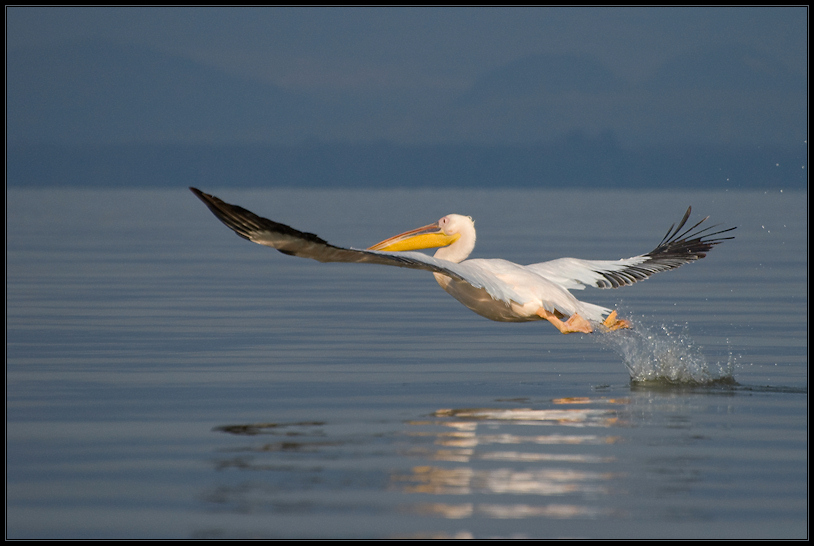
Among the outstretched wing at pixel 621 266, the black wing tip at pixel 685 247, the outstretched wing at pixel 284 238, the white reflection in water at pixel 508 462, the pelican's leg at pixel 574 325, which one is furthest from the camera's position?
the black wing tip at pixel 685 247

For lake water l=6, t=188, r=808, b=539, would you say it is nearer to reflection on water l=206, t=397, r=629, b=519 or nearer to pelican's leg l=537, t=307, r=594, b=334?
reflection on water l=206, t=397, r=629, b=519

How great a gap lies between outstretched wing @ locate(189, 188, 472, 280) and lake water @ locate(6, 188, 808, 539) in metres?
1.10

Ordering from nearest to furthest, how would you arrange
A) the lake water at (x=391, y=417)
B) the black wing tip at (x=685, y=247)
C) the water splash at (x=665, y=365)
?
the lake water at (x=391, y=417) < the water splash at (x=665, y=365) < the black wing tip at (x=685, y=247)

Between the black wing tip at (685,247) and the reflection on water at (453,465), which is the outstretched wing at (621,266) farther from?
the reflection on water at (453,465)

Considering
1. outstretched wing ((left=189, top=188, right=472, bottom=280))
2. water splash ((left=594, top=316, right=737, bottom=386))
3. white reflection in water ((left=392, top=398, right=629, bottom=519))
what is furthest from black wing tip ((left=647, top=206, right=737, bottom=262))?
outstretched wing ((left=189, top=188, right=472, bottom=280))

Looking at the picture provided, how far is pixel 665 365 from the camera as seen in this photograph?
10.5m

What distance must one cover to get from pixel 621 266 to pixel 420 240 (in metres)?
2.21

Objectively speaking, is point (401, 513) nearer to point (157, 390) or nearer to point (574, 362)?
point (157, 390)

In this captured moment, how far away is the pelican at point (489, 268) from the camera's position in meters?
8.58

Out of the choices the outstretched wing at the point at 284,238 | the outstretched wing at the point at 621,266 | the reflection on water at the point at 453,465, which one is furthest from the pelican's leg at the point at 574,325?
the outstretched wing at the point at 284,238

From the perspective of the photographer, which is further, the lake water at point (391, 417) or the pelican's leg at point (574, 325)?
the pelican's leg at point (574, 325)

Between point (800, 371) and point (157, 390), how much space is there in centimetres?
543

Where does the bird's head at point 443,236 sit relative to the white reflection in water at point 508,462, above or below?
above

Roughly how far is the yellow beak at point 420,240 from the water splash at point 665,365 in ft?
5.61
